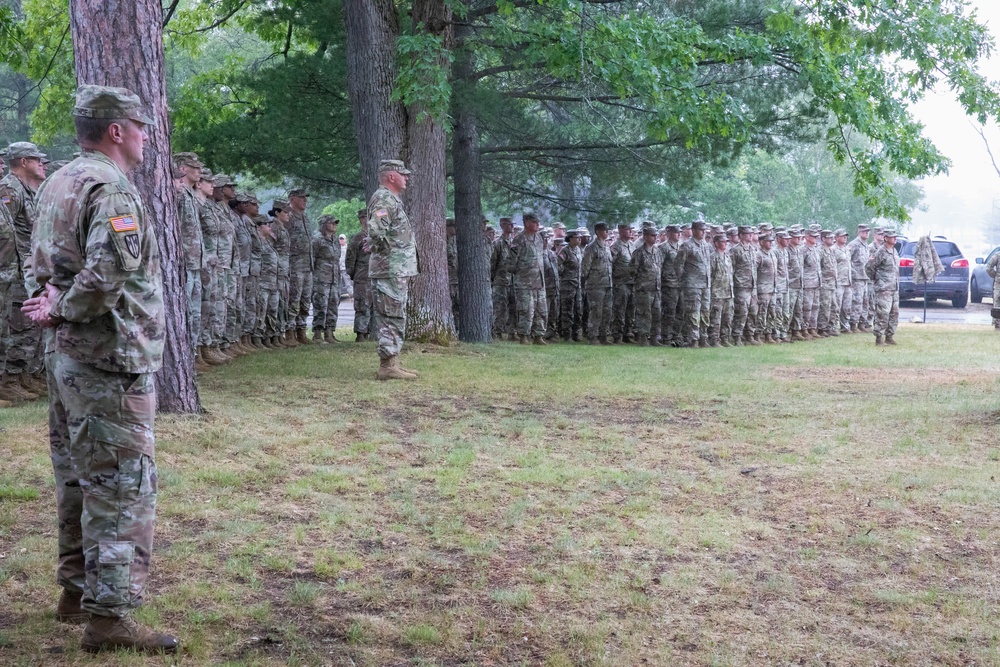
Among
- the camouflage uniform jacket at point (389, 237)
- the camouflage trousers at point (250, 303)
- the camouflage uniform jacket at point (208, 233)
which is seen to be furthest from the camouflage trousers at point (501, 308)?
the camouflage uniform jacket at point (389, 237)

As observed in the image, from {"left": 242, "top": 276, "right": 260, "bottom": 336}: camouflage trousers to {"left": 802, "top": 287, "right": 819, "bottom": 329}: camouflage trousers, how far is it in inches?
449

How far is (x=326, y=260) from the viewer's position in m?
16.8

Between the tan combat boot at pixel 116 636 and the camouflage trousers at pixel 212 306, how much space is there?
8.25m

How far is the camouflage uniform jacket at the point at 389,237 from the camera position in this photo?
10.5 metres

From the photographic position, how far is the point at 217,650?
164 inches

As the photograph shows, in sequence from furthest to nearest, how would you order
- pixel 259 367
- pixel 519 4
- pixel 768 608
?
pixel 519 4 < pixel 259 367 < pixel 768 608

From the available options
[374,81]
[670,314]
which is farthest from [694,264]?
[374,81]

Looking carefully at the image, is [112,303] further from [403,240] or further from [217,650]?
[403,240]

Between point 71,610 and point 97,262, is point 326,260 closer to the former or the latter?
point 71,610

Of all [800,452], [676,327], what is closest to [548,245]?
[676,327]

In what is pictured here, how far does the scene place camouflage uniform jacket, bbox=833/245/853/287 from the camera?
22.1m

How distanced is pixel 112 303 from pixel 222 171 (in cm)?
1322

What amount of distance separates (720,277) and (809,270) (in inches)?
133

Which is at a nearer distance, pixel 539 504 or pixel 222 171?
pixel 539 504
